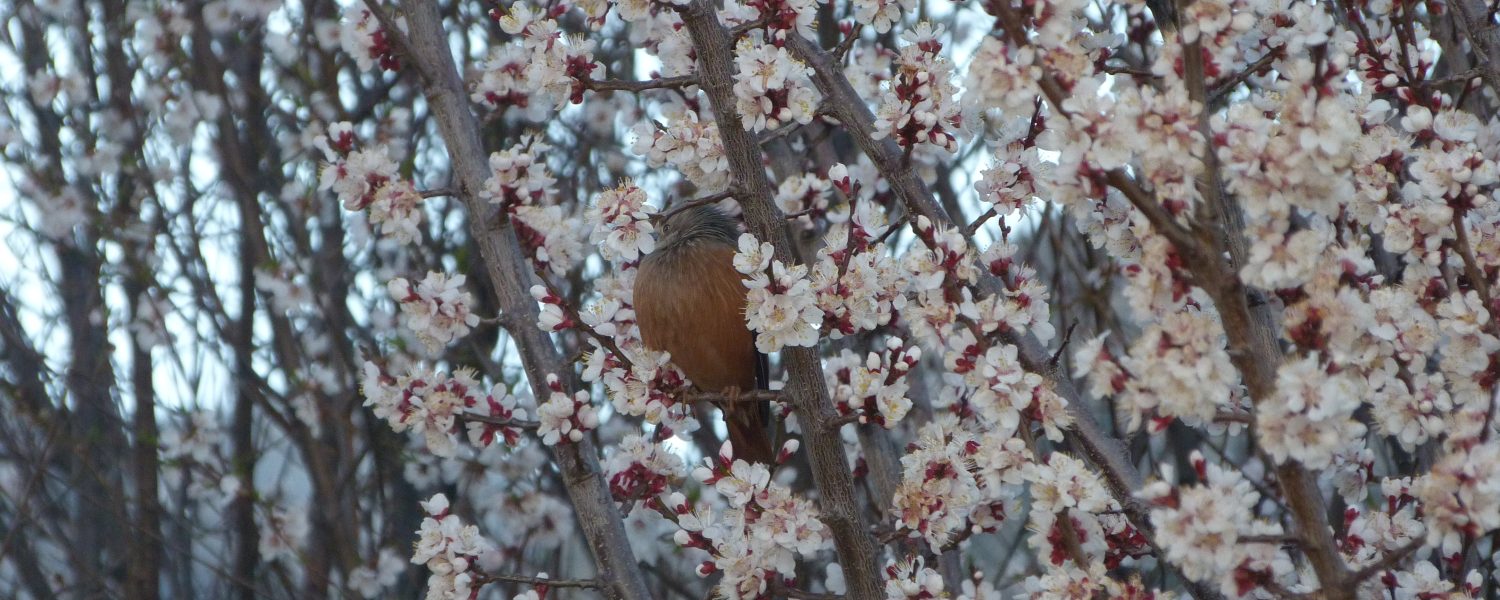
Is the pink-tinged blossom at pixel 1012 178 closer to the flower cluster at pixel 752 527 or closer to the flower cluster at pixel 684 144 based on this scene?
the flower cluster at pixel 684 144

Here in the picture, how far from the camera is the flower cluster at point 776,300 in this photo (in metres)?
2.46

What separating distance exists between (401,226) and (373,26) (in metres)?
0.65

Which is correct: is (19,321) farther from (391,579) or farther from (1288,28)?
(1288,28)

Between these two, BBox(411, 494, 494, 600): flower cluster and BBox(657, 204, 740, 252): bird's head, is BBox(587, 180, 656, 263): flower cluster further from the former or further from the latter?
BBox(657, 204, 740, 252): bird's head

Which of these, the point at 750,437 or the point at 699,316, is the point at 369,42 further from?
the point at 750,437

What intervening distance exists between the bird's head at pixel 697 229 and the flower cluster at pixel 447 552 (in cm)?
161

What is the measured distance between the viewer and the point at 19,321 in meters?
6.23

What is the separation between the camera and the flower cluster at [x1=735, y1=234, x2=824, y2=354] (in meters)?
2.46

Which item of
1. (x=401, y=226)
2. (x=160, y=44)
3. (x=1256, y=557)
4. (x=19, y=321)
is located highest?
(x=160, y=44)

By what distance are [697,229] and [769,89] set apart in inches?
80.5

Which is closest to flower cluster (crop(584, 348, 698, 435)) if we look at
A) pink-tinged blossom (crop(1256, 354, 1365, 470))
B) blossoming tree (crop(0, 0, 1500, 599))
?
blossoming tree (crop(0, 0, 1500, 599))

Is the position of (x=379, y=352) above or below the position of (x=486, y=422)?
above

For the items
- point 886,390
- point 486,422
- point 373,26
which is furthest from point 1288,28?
point 373,26

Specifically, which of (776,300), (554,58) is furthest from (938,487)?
(554,58)
